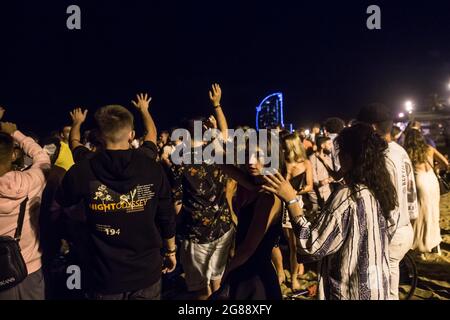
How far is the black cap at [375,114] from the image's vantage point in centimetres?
337

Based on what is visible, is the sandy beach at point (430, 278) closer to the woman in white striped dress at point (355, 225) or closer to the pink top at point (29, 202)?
the woman in white striped dress at point (355, 225)

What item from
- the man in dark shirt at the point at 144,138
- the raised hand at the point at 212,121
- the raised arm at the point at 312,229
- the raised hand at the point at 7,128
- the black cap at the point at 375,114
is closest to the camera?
the raised arm at the point at 312,229

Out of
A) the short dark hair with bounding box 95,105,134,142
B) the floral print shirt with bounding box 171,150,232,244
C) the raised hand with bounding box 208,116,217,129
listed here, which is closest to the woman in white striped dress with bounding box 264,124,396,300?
the short dark hair with bounding box 95,105,134,142

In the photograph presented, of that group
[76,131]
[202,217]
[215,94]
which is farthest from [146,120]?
[202,217]

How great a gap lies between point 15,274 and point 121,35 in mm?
30967

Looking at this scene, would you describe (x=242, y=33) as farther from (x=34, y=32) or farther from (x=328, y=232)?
(x=328, y=232)

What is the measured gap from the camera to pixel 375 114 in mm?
3379

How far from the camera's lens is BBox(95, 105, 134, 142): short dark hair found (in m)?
2.49

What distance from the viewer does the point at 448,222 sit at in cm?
761

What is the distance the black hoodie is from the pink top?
13.6 inches

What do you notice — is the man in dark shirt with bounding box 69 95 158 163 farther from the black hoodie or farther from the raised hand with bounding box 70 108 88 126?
the black hoodie

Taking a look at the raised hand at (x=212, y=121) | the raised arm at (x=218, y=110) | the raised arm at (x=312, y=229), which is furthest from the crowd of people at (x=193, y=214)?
the raised hand at (x=212, y=121)

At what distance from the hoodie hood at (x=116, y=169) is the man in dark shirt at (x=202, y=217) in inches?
51.3

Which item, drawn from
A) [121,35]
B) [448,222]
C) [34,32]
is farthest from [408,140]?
[121,35]
